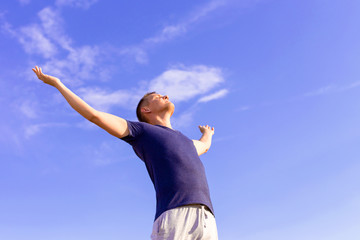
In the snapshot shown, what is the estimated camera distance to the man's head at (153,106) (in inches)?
241

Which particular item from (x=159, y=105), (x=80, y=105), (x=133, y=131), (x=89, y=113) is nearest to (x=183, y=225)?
(x=133, y=131)

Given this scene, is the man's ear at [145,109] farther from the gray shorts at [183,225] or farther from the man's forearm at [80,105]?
the gray shorts at [183,225]

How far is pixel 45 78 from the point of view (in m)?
5.02

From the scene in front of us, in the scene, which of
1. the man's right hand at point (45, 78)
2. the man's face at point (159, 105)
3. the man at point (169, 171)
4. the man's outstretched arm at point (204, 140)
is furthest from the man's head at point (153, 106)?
the man's right hand at point (45, 78)

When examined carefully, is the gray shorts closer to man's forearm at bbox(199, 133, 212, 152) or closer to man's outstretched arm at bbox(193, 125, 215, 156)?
man's outstretched arm at bbox(193, 125, 215, 156)

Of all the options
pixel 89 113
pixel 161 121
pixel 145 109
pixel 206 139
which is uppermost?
pixel 206 139

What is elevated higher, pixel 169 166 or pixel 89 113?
pixel 89 113


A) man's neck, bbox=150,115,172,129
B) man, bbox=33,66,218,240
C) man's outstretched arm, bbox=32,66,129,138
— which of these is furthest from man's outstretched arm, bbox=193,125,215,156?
man's outstretched arm, bbox=32,66,129,138

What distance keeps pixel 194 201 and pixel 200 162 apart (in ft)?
2.58

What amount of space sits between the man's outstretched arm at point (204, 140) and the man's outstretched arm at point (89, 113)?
172 centimetres

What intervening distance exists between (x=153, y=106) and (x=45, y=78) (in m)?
1.69

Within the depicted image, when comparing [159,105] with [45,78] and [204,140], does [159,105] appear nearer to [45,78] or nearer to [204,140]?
[204,140]

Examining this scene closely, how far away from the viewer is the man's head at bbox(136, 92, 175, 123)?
6.11 metres

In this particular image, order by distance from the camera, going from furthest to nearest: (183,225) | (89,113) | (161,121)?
(161,121) < (89,113) < (183,225)
